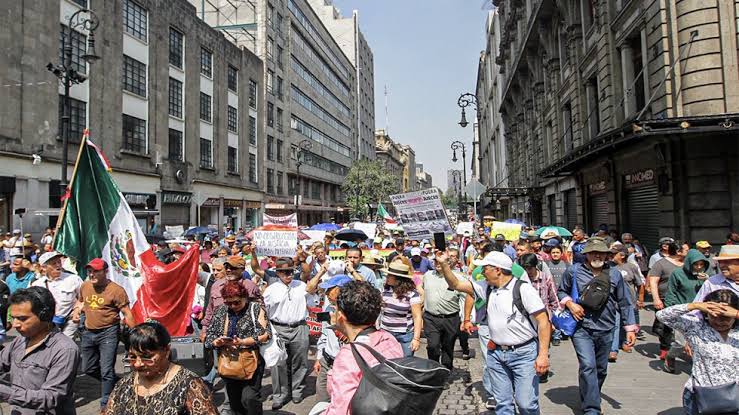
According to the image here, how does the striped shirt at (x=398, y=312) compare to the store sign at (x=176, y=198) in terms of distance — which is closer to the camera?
the striped shirt at (x=398, y=312)

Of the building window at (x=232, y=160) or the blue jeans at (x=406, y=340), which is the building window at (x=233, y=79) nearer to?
the building window at (x=232, y=160)

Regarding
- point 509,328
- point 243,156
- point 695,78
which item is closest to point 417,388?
point 509,328

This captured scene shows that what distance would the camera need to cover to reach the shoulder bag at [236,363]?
445 centimetres

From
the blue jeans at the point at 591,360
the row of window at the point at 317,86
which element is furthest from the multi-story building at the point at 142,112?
the blue jeans at the point at 591,360

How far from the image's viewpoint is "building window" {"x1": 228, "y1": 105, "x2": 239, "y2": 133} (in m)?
36.7

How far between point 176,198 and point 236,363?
26.9m

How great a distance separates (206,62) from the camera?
33.3 meters

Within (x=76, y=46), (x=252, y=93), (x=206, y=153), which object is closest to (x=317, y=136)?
(x=252, y=93)

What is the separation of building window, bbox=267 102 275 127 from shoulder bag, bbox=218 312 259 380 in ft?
135

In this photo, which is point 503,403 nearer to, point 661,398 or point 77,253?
point 661,398

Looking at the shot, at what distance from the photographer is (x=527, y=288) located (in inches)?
175

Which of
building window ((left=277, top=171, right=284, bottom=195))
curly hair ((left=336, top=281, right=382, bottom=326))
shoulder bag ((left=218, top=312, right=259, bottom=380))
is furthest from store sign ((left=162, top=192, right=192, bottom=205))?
curly hair ((left=336, top=281, right=382, bottom=326))

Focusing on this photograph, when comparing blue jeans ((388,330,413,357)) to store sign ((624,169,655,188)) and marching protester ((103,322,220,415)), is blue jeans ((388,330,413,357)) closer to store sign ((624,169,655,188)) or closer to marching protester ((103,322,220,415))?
marching protester ((103,322,220,415))

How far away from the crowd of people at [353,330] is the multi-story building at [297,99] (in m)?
29.0
